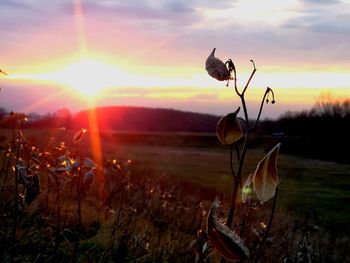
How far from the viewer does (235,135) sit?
1.42 meters

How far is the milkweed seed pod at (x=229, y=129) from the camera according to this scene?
1.42 metres

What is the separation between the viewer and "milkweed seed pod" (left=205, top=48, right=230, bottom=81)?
141 cm

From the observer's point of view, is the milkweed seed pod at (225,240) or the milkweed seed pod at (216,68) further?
the milkweed seed pod at (216,68)

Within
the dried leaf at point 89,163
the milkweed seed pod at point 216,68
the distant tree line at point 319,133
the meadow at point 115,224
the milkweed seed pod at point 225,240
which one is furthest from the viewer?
the distant tree line at point 319,133

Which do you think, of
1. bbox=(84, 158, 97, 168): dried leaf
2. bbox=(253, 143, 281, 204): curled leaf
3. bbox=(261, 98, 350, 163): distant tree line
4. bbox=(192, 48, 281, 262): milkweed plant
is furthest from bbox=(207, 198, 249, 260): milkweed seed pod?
bbox=(261, 98, 350, 163): distant tree line

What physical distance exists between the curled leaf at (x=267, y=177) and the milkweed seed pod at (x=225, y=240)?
0.36 feet

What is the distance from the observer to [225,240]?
1239mm

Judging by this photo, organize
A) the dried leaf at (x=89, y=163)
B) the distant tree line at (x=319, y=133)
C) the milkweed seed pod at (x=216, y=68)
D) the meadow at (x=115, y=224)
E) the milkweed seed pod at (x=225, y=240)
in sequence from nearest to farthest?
the milkweed seed pod at (x=225, y=240), the milkweed seed pod at (x=216, y=68), the dried leaf at (x=89, y=163), the meadow at (x=115, y=224), the distant tree line at (x=319, y=133)

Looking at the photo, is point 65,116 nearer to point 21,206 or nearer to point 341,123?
point 21,206

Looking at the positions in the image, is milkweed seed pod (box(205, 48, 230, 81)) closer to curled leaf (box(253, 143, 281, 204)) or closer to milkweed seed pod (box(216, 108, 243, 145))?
milkweed seed pod (box(216, 108, 243, 145))

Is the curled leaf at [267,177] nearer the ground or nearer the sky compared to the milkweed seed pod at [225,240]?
nearer the sky

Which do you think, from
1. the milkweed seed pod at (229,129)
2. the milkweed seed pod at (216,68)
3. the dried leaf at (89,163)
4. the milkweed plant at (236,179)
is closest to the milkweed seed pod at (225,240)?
the milkweed plant at (236,179)

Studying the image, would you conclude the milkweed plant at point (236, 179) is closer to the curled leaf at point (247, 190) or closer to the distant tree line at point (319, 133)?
the curled leaf at point (247, 190)

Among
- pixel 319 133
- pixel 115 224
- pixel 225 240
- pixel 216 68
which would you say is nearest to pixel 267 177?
pixel 225 240
